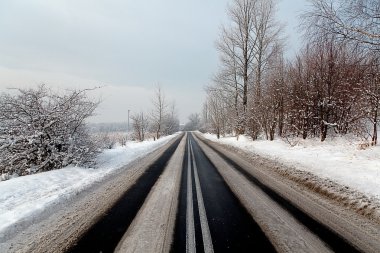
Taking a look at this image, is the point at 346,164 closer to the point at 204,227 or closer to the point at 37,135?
the point at 204,227

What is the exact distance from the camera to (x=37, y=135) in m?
10.5

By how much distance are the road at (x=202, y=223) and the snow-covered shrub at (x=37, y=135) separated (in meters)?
3.97

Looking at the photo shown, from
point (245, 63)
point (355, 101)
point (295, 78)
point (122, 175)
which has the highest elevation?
point (245, 63)

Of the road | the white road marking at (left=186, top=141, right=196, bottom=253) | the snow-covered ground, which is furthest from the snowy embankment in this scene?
the snow-covered ground

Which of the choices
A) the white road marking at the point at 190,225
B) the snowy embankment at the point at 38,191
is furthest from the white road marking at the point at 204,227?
the snowy embankment at the point at 38,191

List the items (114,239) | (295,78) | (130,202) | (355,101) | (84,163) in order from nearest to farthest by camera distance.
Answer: (114,239) < (130,202) < (84,163) < (355,101) < (295,78)

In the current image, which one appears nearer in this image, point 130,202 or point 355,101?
point 130,202

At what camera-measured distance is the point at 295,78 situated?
20.4m

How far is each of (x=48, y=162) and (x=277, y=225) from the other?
→ 9411mm

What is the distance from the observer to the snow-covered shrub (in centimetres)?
1055

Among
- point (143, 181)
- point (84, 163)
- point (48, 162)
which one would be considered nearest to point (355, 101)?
point (143, 181)

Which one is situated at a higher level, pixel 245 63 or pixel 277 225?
pixel 245 63

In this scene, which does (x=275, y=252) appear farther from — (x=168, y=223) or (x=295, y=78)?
(x=295, y=78)

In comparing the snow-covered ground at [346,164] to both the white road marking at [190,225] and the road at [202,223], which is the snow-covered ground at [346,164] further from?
the white road marking at [190,225]
